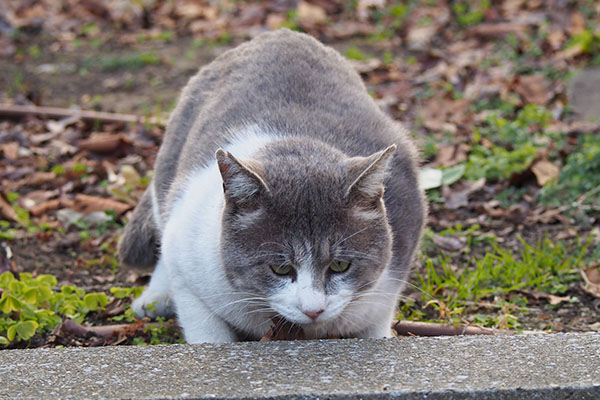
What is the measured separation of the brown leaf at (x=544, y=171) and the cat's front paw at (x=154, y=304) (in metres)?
2.24

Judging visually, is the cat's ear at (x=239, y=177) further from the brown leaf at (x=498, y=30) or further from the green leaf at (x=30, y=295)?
the brown leaf at (x=498, y=30)

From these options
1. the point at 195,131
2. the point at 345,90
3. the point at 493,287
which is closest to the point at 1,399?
the point at 195,131

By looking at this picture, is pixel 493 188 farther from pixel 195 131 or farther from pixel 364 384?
pixel 364 384

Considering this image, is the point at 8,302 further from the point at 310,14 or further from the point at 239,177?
the point at 310,14

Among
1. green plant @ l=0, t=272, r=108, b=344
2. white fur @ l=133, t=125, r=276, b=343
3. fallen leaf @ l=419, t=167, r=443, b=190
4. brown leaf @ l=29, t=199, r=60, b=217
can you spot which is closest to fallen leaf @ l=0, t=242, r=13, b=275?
green plant @ l=0, t=272, r=108, b=344

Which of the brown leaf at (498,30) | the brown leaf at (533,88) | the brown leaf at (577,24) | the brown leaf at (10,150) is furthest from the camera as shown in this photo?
the brown leaf at (498,30)

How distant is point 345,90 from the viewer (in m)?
3.44

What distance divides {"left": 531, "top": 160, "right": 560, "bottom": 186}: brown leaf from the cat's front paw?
7.34ft

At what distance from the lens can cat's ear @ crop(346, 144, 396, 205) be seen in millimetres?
2570

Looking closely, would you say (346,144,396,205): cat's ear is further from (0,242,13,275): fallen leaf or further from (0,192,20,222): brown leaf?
(0,192,20,222): brown leaf

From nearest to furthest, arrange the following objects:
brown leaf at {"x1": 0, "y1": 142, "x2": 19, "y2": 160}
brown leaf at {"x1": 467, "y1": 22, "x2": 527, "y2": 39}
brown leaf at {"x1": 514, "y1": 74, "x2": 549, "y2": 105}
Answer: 1. brown leaf at {"x1": 0, "y1": 142, "x2": 19, "y2": 160}
2. brown leaf at {"x1": 514, "y1": 74, "x2": 549, "y2": 105}
3. brown leaf at {"x1": 467, "y1": 22, "x2": 527, "y2": 39}

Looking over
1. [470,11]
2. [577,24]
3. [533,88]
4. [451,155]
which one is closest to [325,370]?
[451,155]

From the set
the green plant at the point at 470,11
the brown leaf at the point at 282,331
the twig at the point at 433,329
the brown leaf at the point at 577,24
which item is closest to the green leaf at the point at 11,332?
the brown leaf at the point at 282,331

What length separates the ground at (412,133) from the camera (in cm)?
347
